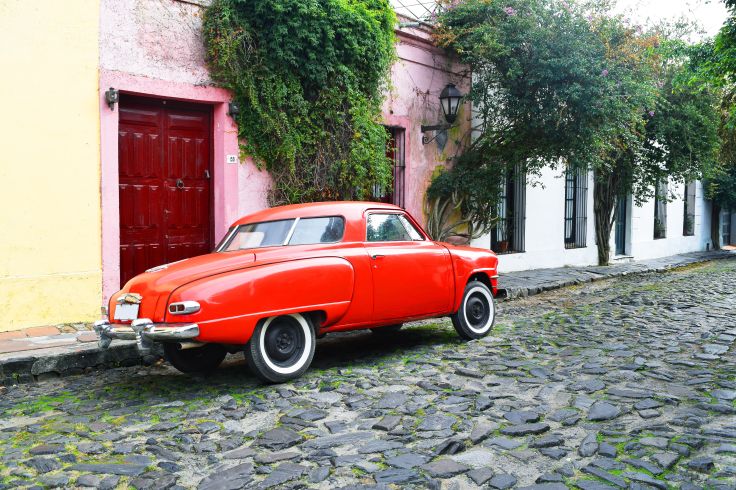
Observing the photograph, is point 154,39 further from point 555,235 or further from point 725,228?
point 725,228

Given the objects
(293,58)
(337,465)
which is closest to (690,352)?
(337,465)

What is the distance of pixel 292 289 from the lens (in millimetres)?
5516

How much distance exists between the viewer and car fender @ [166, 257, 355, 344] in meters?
5.04

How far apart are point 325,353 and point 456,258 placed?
5.35 feet

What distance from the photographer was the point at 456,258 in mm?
7086

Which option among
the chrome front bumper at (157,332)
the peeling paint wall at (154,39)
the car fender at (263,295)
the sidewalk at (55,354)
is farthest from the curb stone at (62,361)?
the peeling paint wall at (154,39)

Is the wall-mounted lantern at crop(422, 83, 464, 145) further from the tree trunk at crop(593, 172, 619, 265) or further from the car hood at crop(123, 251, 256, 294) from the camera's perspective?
the car hood at crop(123, 251, 256, 294)

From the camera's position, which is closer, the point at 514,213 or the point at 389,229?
the point at 389,229

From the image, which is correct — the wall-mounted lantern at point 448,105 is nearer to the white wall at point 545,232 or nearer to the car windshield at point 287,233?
the white wall at point 545,232

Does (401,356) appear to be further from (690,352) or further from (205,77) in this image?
(205,77)

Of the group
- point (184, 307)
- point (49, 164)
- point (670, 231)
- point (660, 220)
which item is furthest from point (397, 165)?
point (670, 231)

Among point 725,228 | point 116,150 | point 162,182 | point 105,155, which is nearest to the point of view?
point 105,155

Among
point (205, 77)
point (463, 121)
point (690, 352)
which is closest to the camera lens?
point (690, 352)

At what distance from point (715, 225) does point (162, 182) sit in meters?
24.1
